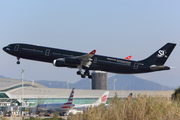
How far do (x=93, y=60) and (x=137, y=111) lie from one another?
31086mm

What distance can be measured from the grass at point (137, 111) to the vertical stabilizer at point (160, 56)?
28260mm

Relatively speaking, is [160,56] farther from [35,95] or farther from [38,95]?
[38,95]

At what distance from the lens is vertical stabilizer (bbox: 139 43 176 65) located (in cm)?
6544

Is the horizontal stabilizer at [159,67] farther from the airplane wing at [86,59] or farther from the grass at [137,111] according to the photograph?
the grass at [137,111]

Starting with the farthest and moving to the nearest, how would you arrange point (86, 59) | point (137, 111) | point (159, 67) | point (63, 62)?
point (86, 59), point (63, 62), point (159, 67), point (137, 111)

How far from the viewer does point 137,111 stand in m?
35.0

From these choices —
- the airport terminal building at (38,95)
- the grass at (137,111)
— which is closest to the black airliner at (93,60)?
the grass at (137,111)

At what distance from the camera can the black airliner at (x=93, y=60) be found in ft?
211

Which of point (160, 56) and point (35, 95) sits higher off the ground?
point (160, 56)

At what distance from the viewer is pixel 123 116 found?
34594 millimetres

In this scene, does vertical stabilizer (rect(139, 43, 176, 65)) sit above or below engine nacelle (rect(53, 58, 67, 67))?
above

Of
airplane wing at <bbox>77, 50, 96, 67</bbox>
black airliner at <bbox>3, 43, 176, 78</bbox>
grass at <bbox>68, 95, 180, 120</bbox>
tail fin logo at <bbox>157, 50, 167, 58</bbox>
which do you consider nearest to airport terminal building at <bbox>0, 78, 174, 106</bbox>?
black airliner at <bbox>3, 43, 176, 78</bbox>

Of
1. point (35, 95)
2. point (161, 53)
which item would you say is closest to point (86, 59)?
point (161, 53)

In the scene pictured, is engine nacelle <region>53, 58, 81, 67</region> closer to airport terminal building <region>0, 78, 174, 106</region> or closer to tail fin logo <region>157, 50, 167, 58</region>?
tail fin logo <region>157, 50, 167, 58</region>
